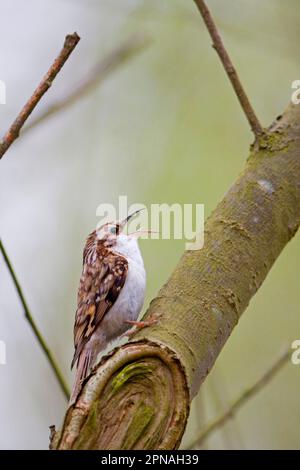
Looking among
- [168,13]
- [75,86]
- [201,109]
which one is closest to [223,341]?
[75,86]

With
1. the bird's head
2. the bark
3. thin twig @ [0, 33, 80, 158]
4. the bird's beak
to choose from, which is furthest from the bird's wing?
thin twig @ [0, 33, 80, 158]

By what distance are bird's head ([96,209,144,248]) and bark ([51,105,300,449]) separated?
3.98 feet

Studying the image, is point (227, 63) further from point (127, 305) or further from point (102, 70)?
point (127, 305)

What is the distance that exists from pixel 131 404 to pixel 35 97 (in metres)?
0.95

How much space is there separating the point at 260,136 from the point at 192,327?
95cm

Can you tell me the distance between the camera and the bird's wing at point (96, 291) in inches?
131

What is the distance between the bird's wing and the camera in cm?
334

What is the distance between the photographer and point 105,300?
3461 millimetres

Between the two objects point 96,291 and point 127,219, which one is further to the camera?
point 127,219

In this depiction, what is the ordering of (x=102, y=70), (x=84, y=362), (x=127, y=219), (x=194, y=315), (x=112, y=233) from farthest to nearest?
(x=127, y=219), (x=112, y=233), (x=84, y=362), (x=102, y=70), (x=194, y=315)

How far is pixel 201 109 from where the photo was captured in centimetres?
671

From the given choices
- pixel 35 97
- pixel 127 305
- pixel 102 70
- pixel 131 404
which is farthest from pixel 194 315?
pixel 127 305

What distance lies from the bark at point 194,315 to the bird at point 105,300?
91 cm

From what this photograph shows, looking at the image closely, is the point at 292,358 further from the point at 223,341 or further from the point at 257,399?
the point at 257,399
